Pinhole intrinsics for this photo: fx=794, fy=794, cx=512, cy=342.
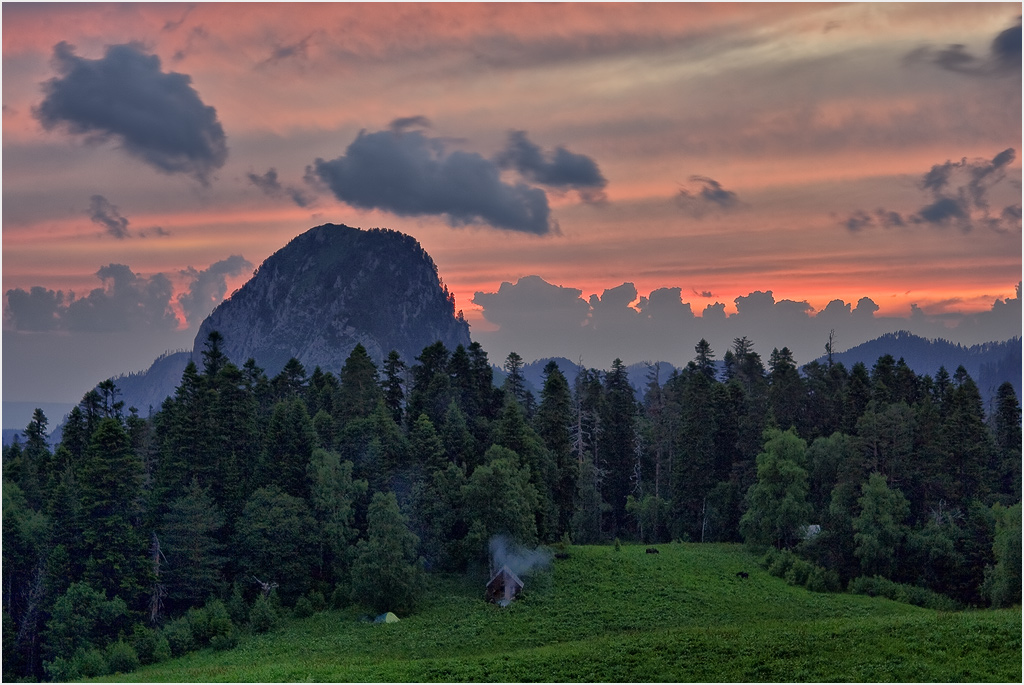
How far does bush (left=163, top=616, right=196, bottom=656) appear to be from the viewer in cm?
6097

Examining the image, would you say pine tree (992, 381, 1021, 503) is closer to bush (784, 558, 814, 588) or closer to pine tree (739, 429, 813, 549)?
pine tree (739, 429, 813, 549)

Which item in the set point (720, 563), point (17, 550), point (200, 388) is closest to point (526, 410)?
point (720, 563)

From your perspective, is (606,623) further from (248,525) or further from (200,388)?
(200,388)

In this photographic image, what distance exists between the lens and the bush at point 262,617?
6406 cm

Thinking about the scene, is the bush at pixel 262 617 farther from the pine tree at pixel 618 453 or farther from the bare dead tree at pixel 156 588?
the pine tree at pixel 618 453

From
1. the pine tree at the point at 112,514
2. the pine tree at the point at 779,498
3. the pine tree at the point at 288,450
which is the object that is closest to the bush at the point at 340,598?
the pine tree at the point at 288,450

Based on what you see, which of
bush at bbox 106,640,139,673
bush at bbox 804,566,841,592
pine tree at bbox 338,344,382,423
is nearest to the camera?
bush at bbox 106,640,139,673

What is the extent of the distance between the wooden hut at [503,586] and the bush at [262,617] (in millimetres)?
17718

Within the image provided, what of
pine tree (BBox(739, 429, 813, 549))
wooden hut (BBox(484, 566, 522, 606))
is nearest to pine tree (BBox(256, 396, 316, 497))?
wooden hut (BBox(484, 566, 522, 606))

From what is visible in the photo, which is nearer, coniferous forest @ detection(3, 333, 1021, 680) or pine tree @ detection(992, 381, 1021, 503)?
coniferous forest @ detection(3, 333, 1021, 680)

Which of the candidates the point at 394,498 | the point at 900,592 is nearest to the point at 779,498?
the point at 900,592

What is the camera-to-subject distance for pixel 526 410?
103 meters

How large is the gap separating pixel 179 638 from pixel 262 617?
6.34m

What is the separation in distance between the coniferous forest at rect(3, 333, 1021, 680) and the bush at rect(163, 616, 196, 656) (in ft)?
0.79
